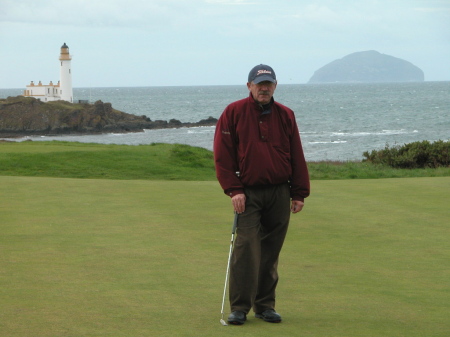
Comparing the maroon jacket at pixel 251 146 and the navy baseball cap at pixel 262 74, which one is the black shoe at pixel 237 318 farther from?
the navy baseball cap at pixel 262 74

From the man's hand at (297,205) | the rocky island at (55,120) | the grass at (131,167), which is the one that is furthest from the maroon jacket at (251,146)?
the rocky island at (55,120)

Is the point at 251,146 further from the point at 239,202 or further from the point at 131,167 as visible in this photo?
the point at 131,167

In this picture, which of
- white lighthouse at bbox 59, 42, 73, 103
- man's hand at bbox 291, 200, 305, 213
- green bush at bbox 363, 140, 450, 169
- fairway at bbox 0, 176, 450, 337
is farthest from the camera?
white lighthouse at bbox 59, 42, 73, 103

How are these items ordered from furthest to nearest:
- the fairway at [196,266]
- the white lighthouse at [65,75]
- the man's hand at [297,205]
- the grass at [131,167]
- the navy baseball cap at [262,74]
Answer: the white lighthouse at [65,75] → the grass at [131,167] → the man's hand at [297,205] → the navy baseball cap at [262,74] → the fairway at [196,266]

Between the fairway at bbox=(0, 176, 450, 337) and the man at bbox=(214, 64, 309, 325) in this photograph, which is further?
the man at bbox=(214, 64, 309, 325)

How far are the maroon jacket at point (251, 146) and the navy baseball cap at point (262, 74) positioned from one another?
0.17m

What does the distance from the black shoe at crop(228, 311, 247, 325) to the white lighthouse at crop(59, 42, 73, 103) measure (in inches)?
3821

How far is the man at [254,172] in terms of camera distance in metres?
5.70

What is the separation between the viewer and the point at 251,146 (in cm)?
570

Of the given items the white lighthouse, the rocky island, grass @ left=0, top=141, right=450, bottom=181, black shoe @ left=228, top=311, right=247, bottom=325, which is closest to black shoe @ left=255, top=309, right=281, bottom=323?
black shoe @ left=228, top=311, right=247, bottom=325

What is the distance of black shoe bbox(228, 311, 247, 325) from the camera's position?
5586mm

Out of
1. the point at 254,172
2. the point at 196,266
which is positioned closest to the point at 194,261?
the point at 196,266

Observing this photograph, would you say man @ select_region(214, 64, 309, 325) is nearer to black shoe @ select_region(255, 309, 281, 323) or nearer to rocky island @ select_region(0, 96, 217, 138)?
black shoe @ select_region(255, 309, 281, 323)

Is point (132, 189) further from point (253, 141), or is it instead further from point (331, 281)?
point (253, 141)
